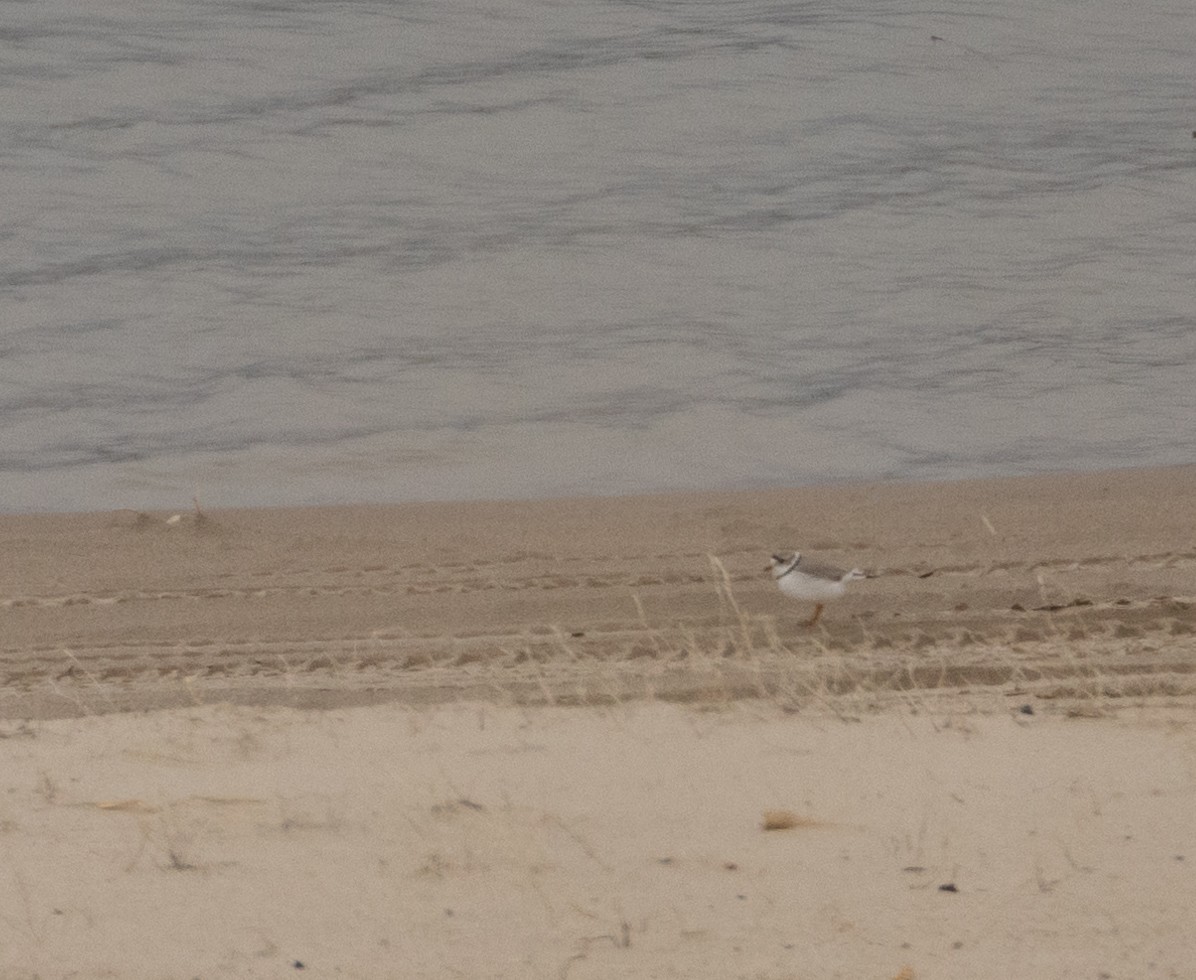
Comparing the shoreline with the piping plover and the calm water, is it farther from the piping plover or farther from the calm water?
the calm water

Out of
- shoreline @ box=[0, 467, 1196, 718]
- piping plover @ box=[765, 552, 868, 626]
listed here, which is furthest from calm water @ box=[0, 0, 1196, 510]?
piping plover @ box=[765, 552, 868, 626]

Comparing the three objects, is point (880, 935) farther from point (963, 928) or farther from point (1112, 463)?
point (1112, 463)

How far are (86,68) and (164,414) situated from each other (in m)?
9.03

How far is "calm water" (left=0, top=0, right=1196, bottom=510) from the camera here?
1148 centimetres

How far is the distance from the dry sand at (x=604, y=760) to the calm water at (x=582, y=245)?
96.9 inches

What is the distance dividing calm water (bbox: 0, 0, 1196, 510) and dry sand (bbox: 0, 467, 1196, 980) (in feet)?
8.08

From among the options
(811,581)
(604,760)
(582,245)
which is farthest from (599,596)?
A: (582,245)

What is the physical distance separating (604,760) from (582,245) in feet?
36.7

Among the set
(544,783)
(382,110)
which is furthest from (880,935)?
(382,110)

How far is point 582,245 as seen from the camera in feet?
51.4

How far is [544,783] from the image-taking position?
4.72 m

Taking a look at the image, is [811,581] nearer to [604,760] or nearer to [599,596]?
[599,596]

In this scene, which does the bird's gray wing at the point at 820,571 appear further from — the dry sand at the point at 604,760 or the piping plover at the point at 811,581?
the dry sand at the point at 604,760

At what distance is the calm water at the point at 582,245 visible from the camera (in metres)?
11.5
